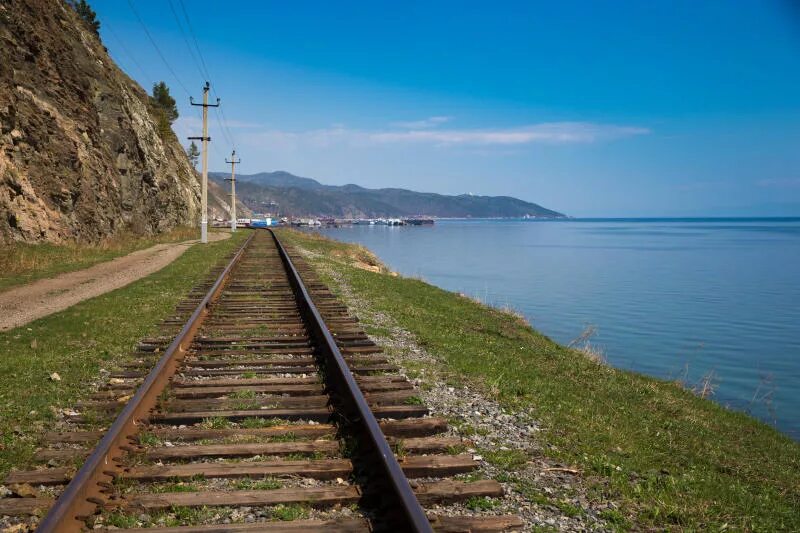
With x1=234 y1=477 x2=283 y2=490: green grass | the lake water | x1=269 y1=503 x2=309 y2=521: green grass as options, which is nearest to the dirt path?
x1=234 y1=477 x2=283 y2=490: green grass

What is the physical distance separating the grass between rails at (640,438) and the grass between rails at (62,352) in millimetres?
4428

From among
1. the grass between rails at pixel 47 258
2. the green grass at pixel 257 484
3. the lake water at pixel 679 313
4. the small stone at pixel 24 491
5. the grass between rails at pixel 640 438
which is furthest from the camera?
the grass between rails at pixel 47 258

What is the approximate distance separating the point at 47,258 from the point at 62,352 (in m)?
14.1

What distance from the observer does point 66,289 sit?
1512 cm

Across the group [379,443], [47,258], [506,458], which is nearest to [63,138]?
[47,258]

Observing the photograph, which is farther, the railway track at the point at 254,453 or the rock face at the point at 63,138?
the rock face at the point at 63,138

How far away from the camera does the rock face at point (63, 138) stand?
2238 cm

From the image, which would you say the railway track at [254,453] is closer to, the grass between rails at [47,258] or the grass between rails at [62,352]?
the grass between rails at [62,352]

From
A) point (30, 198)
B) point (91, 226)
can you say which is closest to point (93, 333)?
point (30, 198)

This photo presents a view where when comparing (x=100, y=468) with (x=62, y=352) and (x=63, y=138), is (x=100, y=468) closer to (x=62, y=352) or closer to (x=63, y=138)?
(x=62, y=352)

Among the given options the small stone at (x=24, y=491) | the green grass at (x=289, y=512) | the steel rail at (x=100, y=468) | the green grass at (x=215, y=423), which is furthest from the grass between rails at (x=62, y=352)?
the green grass at (x=289, y=512)

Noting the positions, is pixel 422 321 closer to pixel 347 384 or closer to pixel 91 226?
pixel 347 384

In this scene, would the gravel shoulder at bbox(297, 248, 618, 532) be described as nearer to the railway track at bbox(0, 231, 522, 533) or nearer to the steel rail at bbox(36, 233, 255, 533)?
the railway track at bbox(0, 231, 522, 533)

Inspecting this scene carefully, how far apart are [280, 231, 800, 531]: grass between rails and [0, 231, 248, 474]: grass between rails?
4.43m
